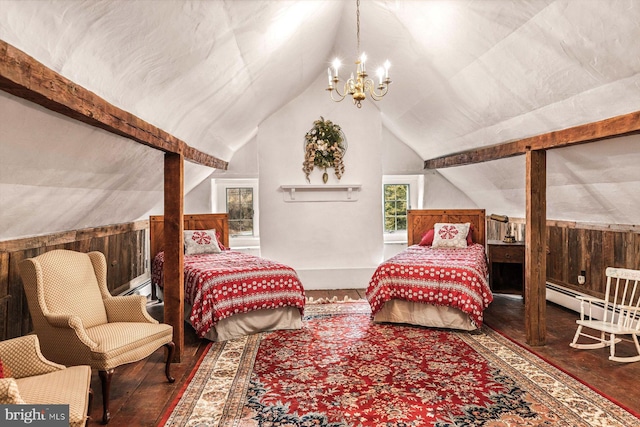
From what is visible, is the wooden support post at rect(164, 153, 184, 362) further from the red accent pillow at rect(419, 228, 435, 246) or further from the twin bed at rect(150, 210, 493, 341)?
the red accent pillow at rect(419, 228, 435, 246)

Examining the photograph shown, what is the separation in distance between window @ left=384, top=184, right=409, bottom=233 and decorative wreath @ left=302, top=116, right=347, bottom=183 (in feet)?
4.16

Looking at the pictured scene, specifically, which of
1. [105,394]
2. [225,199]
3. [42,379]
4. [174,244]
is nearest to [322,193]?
[225,199]

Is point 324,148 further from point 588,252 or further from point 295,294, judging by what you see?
point 588,252

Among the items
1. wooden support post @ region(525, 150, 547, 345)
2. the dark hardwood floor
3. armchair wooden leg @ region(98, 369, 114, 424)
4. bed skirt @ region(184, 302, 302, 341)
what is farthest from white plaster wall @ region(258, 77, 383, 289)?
armchair wooden leg @ region(98, 369, 114, 424)

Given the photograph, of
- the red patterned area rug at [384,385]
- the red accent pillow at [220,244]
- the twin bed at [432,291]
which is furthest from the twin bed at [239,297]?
the red accent pillow at [220,244]

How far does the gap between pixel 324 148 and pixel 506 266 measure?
10.1ft

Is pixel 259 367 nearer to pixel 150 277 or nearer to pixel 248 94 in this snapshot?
pixel 248 94

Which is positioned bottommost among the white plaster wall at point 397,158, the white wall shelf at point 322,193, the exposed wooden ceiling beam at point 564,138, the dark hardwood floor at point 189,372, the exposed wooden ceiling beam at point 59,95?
the dark hardwood floor at point 189,372

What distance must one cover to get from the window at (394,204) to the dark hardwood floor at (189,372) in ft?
10.1

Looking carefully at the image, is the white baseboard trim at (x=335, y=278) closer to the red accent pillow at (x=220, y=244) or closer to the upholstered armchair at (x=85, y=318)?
the red accent pillow at (x=220, y=244)

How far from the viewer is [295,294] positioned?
15.5ft

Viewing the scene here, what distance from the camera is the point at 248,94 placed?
496 centimetres

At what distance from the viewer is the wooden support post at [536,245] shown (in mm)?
4098

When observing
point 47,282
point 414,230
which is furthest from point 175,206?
point 414,230
